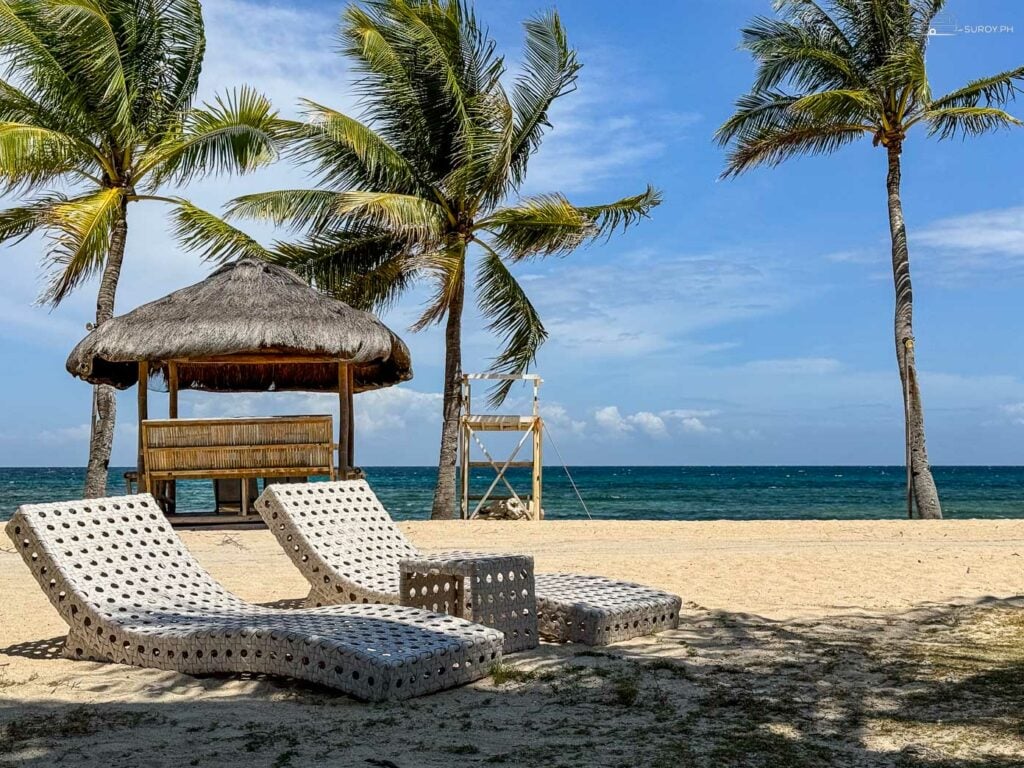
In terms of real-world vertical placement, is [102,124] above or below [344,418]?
above

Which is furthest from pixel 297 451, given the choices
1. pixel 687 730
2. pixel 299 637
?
pixel 687 730

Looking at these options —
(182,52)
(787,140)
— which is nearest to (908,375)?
(787,140)

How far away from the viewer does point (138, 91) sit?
14.8 meters

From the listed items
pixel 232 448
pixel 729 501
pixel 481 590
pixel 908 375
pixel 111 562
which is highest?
pixel 908 375

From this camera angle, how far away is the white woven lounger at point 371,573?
5.49 meters

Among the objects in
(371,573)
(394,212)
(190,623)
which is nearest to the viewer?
(190,623)

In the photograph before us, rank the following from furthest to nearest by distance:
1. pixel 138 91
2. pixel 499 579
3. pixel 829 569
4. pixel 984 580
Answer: pixel 138 91 < pixel 829 569 < pixel 984 580 < pixel 499 579

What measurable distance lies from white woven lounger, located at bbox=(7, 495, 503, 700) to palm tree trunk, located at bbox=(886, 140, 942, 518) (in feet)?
41.2

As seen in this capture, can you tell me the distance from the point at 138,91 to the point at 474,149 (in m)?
4.64

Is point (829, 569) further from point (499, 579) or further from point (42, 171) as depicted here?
point (42, 171)

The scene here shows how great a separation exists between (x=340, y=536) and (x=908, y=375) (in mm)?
11896

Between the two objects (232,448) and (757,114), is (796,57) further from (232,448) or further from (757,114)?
(232,448)

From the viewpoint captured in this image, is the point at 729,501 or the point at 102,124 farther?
the point at 729,501

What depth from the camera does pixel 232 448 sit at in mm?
12453
